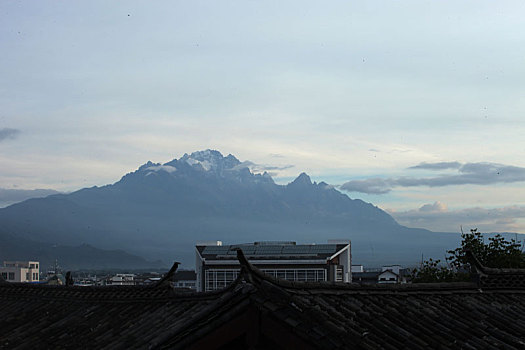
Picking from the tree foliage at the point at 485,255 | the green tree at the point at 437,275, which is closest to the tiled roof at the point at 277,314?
the tree foliage at the point at 485,255

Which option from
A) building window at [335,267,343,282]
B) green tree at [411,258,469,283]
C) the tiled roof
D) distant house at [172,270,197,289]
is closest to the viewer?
the tiled roof

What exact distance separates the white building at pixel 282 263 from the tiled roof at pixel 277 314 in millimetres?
41040

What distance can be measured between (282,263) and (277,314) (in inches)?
2034

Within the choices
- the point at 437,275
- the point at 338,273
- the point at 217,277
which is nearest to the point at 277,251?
the point at 338,273

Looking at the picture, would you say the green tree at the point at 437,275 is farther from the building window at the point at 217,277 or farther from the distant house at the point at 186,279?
the distant house at the point at 186,279

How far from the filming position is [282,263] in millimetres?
60000

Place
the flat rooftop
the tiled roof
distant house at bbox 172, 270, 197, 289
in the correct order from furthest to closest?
distant house at bbox 172, 270, 197, 289 < the flat rooftop < the tiled roof

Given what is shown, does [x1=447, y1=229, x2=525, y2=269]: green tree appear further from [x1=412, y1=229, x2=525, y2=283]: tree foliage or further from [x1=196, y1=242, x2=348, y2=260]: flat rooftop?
[x1=196, y1=242, x2=348, y2=260]: flat rooftop

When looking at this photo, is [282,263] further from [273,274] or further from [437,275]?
[437,275]

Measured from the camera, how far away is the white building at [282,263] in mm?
58906

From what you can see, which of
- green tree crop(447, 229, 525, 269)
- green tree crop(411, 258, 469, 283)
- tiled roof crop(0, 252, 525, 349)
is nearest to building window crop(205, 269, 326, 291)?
green tree crop(411, 258, 469, 283)

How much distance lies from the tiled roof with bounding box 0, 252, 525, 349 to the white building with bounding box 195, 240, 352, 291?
41040 mm

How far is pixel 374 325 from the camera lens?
10.4 meters

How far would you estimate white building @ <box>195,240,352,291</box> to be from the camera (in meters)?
58.9
